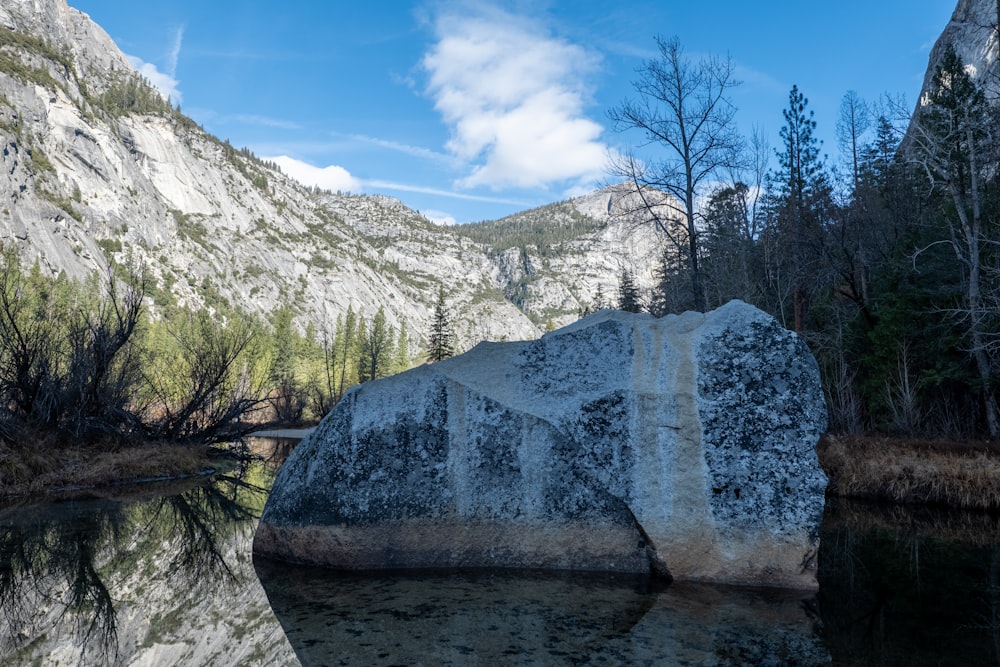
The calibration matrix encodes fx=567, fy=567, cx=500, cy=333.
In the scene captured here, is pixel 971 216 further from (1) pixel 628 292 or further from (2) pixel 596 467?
(1) pixel 628 292

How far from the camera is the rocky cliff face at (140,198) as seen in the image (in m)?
101

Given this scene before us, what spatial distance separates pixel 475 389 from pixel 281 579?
2432 millimetres

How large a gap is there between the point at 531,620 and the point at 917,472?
971 centimetres

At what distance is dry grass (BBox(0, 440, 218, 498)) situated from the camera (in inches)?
373

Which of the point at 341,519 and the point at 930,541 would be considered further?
the point at 930,541

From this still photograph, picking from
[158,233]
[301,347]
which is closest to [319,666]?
[301,347]

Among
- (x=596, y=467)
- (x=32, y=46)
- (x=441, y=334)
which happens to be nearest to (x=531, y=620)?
(x=596, y=467)

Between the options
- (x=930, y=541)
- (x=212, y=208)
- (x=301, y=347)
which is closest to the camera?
(x=930, y=541)

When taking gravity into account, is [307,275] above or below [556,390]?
above

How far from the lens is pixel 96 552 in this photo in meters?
5.72

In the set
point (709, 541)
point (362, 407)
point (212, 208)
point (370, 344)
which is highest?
point (212, 208)

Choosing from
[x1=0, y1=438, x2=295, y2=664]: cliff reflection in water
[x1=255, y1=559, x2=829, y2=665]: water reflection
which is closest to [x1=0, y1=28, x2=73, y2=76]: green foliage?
[x1=0, y1=438, x2=295, y2=664]: cliff reflection in water

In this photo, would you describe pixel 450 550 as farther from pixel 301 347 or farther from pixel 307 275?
pixel 307 275

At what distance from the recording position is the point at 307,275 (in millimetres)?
161125
